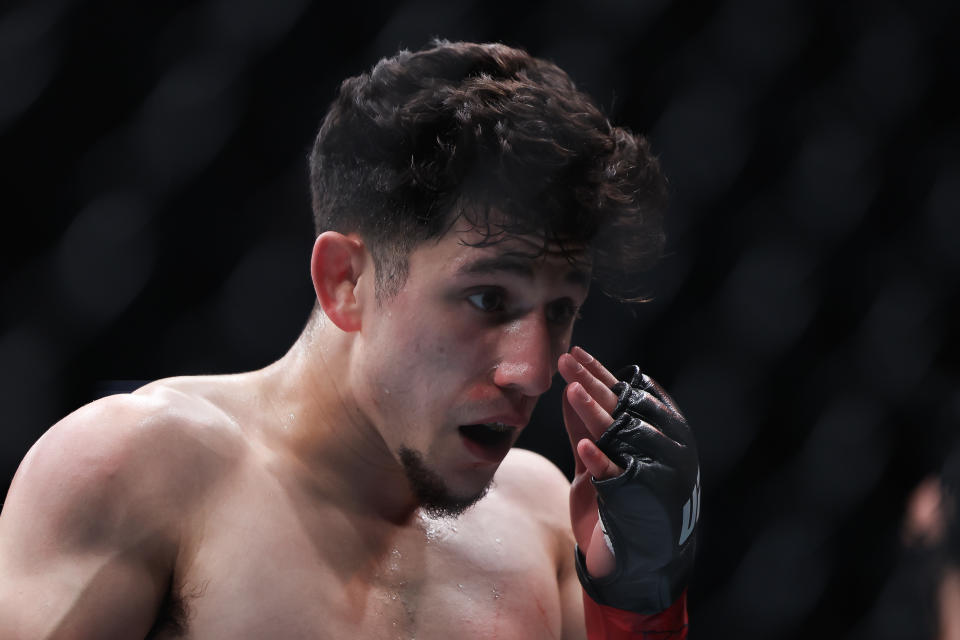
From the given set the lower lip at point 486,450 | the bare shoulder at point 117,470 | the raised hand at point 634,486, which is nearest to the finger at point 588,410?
the raised hand at point 634,486

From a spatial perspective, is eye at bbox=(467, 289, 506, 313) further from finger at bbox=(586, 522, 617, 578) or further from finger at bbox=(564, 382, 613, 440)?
finger at bbox=(586, 522, 617, 578)

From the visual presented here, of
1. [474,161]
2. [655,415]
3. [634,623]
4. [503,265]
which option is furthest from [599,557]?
[474,161]

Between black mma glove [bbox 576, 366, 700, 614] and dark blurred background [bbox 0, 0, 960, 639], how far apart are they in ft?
2.04

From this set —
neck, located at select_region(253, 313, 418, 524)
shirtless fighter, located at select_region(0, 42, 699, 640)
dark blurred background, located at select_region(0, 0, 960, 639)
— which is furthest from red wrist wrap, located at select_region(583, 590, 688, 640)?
dark blurred background, located at select_region(0, 0, 960, 639)

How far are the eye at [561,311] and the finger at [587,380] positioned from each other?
0.17ft

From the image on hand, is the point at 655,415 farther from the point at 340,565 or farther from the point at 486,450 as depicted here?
the point at 340,565

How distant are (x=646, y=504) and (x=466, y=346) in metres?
0.32

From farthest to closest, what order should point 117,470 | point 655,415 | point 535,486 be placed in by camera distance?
point 535,486 < point 655,415 < point 117,470

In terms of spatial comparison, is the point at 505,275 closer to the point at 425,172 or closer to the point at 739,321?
the point at 425,172

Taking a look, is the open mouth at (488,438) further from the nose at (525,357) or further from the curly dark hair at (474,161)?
the curly dark hair at (474,161)

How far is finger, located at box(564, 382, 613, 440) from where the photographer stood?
1.24 metres

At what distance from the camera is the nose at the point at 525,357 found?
1196 mm

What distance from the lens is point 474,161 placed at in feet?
4.12

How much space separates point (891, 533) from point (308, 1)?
1897 mm
